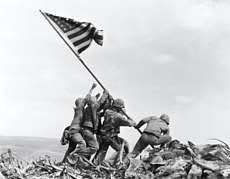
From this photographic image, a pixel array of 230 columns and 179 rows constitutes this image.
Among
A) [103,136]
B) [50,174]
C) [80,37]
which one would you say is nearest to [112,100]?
[103,136]

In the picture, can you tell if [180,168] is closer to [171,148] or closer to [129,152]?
[171,148]

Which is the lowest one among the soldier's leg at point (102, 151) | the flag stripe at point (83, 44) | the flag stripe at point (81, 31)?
the soldier's leg at point (102, 151)

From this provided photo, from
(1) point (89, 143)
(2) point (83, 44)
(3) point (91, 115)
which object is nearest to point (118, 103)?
(3) point (91, 115)

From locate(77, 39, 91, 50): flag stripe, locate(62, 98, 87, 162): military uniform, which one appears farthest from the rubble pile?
locate(77, 39, 91, 50): flag stripe

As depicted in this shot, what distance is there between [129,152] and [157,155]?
1.28 m

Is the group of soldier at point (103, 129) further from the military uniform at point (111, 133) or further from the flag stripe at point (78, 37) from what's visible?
the flag stripe at point (78, 37)

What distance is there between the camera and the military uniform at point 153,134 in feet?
45.9

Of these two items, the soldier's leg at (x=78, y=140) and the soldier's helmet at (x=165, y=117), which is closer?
the soldier's leg at (x=78, y=140)

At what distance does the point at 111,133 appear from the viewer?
14125mm

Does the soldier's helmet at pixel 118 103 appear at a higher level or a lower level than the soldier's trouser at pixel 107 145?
higher

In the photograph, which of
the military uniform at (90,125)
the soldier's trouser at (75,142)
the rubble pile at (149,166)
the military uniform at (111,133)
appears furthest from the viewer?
the military uniform at (111,133)

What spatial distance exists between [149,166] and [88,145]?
6.19ft

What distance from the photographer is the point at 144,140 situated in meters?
14.1

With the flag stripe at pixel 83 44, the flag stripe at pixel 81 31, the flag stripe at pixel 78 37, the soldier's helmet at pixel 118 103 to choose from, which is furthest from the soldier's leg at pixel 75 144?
the flag stripe at pixel 81 31
